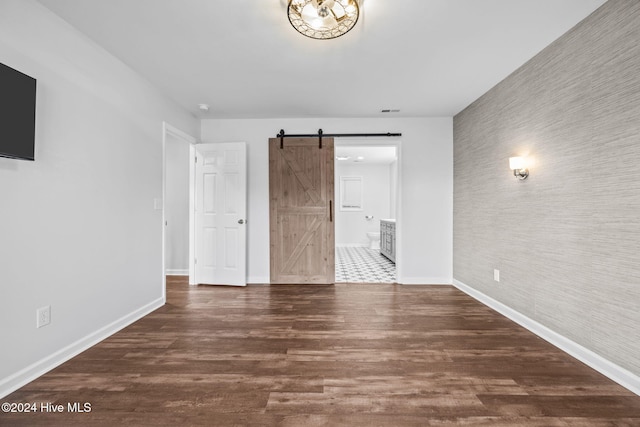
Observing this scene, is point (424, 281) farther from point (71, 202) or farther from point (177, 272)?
point (71, 202)

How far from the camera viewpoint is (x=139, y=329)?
273 centimetres

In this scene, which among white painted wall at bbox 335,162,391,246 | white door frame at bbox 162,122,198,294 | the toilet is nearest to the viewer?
white door frame at bbox 162,122,198,294

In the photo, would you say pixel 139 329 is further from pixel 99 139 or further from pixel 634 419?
pixel 634 419

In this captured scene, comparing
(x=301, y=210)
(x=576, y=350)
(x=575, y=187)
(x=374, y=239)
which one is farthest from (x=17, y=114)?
(x=374, y=239)

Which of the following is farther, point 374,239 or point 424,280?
point 374,239

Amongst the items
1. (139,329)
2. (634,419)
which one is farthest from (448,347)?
(139,329)

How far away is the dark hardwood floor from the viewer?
1.58 m

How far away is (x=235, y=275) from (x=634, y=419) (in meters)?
4.03

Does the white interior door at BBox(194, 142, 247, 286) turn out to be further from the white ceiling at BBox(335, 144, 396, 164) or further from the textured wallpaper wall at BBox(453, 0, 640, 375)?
the textured wallpaper wall at BBox(453, 0, 640, 375)

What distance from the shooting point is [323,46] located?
Answer: 8.10 feet

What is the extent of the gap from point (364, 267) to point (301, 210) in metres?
2.06

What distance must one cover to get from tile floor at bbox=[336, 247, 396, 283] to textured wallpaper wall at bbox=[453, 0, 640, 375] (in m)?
1.76

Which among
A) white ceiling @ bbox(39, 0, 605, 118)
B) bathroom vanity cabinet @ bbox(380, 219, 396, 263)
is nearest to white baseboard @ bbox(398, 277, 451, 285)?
bathroom vanity cabinet @ bbox(380, 219, 396, 263)

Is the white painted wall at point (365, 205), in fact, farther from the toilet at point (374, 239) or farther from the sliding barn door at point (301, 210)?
the sliding barn door at point (301, 210)
